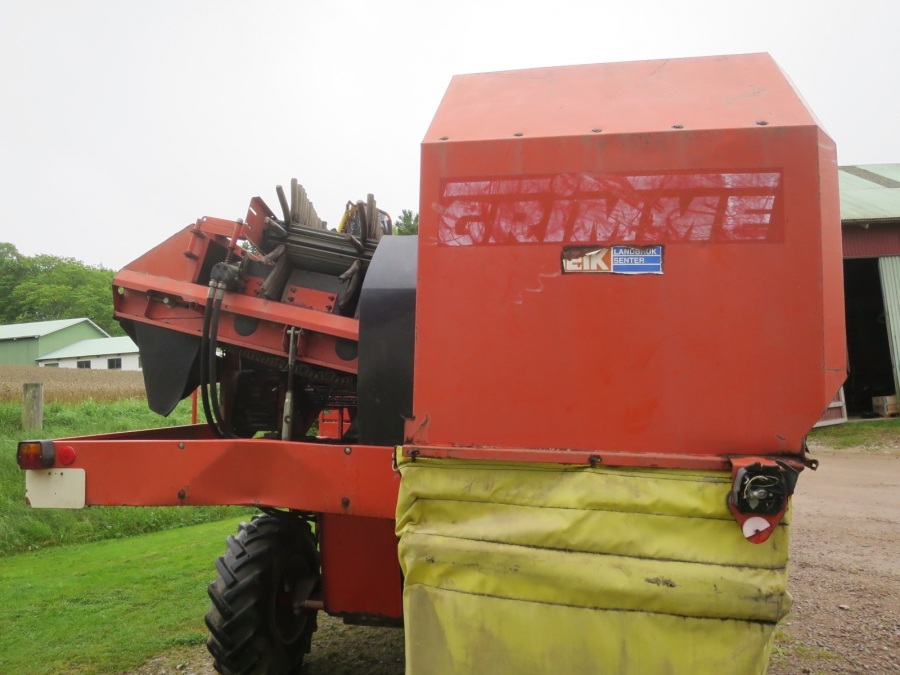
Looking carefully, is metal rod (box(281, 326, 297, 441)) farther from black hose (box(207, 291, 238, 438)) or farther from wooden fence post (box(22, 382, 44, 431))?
wooden fence post (box(22, 382, 44, 431))

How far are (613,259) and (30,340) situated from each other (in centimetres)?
5104

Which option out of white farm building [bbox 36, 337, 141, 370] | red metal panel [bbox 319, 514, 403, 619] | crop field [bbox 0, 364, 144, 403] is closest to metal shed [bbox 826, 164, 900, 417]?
red metal panel [bbox 319, 514, 403, 619]

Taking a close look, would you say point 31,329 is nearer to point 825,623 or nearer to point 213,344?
point 213,344

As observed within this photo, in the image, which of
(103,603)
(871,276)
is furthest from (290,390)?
(871,276)

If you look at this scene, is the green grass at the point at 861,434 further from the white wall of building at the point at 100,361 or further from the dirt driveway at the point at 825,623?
the white wall of building at the point at 100,361

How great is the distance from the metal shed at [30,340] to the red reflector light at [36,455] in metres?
48.2

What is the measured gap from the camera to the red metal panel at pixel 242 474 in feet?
8.11

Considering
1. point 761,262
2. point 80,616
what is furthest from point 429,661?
point 80,616

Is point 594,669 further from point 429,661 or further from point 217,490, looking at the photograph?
point 217,490

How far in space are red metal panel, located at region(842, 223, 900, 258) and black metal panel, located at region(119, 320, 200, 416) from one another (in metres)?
16.2

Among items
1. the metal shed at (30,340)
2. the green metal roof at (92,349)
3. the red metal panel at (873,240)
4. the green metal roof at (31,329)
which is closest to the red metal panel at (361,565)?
the red metal panel at (873,240)

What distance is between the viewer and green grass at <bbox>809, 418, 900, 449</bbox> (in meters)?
13.4

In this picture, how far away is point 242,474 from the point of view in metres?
2.58

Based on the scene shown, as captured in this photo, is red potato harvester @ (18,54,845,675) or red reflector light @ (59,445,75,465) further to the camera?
red reflector light @ (59,445,75,465)
